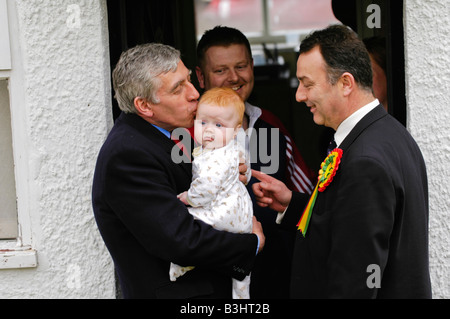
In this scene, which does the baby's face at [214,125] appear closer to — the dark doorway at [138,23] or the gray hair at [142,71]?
the gray hair at [142,71]

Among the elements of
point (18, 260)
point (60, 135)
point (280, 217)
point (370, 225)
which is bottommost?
point (18, 260)

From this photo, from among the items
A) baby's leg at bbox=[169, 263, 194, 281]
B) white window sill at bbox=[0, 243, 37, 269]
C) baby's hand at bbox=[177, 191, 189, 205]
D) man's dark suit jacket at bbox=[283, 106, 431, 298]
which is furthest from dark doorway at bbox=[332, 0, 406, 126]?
white window sill at bbox=[0, 243, 37, 269]

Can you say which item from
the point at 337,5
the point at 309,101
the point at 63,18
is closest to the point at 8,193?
the point at 63,18

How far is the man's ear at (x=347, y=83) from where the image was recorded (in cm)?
213

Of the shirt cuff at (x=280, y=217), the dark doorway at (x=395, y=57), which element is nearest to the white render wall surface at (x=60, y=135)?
the shirt cuff at (x=280, y=217)

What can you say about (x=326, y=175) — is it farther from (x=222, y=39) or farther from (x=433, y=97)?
(x=222, y=39)

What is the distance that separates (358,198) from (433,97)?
3.63ft

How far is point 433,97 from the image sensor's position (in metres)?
2.76

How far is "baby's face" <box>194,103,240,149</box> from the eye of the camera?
7.68 ft

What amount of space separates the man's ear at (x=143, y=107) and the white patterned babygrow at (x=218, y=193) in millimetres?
266

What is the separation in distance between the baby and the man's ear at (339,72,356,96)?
49 cm

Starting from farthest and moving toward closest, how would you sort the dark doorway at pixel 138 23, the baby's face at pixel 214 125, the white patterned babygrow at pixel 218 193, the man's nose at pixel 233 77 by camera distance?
the man's nose at pixel 233 77
the dark doorway at pixel 138 23
the baby's face at pixel 214 125
the white patterned babygrow at pixel 218 193

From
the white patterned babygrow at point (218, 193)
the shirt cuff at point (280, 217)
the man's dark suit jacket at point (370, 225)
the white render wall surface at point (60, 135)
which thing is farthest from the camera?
the white render wall surface at point (60, 135)

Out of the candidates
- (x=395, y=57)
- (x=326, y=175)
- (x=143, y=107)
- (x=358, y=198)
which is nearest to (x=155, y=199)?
(x=143, y=107)
